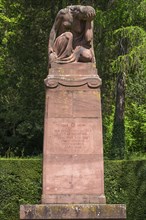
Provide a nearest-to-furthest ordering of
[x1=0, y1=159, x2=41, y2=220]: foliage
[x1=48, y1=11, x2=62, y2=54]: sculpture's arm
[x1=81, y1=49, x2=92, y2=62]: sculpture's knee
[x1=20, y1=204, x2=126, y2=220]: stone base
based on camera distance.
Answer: [x1=20, y1=204, x2=126, y2=220]: stone base < [x1=81, y1=49, x2=92, y2=62]: sculpture's knee < [x1=48, y1=11, x2=62, y2=54]: sculpture's arm < [x1=0, y1=159, x2=41, y2=220]: foliage

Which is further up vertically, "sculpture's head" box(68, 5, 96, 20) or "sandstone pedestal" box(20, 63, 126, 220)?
"sculpture's head" box(68, 5, 96, 20)

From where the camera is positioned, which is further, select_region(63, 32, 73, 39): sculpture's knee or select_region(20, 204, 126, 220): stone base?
select_region(63, 32, 73, 39): sculpture's knee

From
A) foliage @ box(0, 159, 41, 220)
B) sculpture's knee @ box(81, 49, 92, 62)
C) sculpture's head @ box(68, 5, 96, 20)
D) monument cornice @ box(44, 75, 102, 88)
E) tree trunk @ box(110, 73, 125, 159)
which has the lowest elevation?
tree trunk @ box(110, 73, 125, 159)

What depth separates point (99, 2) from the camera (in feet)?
87.7

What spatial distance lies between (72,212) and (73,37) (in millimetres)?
3706

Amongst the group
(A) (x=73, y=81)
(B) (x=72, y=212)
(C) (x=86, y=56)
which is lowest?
(B) (x=72, y=212)

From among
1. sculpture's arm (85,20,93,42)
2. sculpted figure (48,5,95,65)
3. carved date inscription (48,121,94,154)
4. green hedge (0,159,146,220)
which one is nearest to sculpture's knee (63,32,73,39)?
sculpted figure (48,5,95,65)

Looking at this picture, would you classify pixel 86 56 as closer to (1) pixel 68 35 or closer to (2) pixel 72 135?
(1) pixel 68 35

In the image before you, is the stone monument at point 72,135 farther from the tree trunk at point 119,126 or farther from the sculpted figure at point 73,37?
the tree trunk at point 119,126

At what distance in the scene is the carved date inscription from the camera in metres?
12.0

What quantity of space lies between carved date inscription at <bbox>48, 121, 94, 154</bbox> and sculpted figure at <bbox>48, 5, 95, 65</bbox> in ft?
4.52

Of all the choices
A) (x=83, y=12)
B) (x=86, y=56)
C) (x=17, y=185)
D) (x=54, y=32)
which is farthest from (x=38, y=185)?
(x=83, y=12)

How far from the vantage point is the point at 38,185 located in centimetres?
1895

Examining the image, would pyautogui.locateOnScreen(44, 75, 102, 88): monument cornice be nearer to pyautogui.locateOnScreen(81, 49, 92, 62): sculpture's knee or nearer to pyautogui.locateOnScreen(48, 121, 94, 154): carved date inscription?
pyautogui.locateOnScreen(81, 49, 92, 62): sculpture's knee
